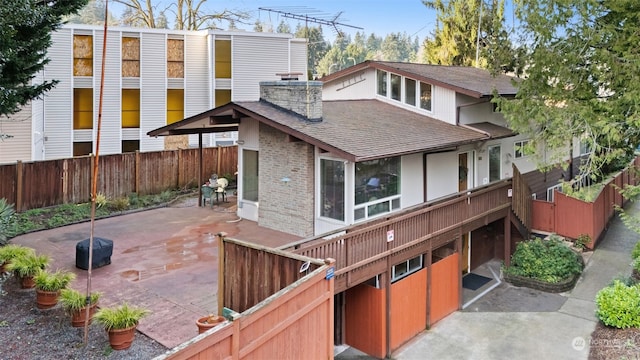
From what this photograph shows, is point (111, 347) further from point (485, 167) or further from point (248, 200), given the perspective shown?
point (485, 167)

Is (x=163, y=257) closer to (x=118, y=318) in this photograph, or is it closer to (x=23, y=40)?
(x=118, y=318)

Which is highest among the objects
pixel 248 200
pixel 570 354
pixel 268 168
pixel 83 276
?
pixel 268 168

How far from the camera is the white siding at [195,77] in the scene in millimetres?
24797

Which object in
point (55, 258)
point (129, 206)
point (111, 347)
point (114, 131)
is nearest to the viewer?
point (111, 347)

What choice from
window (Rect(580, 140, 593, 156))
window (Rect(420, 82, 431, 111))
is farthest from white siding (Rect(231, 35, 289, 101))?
window (Rect(580, 140, 593, 156))

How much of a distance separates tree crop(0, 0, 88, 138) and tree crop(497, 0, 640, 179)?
11.6m

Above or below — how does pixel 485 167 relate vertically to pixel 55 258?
above

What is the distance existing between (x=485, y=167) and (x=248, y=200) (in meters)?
8.71

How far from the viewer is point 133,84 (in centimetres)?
2350

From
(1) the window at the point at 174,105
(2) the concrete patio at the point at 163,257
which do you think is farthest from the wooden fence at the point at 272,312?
(1) the window at the point at 174,105

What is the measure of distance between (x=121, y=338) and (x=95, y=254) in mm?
3721

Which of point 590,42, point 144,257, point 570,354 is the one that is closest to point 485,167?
point 590,42

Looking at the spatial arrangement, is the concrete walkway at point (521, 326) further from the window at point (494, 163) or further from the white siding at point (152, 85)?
the white siding at point (152, 85)

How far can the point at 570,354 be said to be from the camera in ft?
35.3
